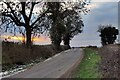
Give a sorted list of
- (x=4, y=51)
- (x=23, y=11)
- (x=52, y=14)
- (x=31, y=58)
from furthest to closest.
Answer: (x=52, y=14) → (x=23, y=11) → (x=31, y=58) → (x=4, y=51)

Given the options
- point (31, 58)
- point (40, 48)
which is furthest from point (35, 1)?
point (31, 58)

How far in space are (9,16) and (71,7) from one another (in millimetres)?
9094

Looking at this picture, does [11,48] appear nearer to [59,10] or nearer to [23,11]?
[23,11]

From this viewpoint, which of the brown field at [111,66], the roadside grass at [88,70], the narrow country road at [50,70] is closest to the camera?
the brown field at [111,66]

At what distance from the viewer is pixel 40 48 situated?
1802 inches

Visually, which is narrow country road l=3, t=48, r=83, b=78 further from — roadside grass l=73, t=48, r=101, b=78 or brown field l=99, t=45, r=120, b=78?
brown field l=99, t=45, r=120, b=78

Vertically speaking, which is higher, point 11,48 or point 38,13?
point 38,13

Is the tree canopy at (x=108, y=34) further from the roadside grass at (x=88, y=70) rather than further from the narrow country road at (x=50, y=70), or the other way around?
the roadside grass at (x=88, y=70)

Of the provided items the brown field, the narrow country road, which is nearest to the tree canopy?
the narrow country road

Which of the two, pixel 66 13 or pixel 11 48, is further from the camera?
pixel 66 13

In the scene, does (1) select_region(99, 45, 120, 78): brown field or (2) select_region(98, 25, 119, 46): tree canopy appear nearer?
(1) select_region(99, 45, 120, 78): brown field

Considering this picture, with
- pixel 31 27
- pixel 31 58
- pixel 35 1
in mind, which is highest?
pixel 35 1

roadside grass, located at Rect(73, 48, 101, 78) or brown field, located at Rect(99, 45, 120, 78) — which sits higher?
brown field, located at Rect(99, 45, 120, 78)

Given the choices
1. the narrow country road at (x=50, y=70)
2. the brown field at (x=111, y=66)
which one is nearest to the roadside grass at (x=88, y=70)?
the brown field at (x=111, y=66)
